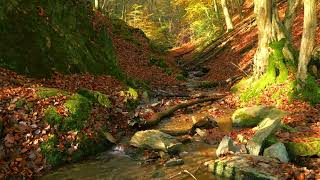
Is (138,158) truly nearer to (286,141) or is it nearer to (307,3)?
(286,141)

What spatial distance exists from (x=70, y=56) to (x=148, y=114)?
4455mm

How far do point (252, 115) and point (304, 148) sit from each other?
3674 mm

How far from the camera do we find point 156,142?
10.1 meters

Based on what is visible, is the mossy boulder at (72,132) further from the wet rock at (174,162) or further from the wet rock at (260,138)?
the wet rock at (260,138)

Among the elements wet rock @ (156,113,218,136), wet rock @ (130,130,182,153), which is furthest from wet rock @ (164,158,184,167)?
wet rock @ (156,113,218,136)

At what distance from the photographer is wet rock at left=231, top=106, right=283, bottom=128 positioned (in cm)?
1200

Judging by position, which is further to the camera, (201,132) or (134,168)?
(201,132)

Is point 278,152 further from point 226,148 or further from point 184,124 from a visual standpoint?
point 184,124

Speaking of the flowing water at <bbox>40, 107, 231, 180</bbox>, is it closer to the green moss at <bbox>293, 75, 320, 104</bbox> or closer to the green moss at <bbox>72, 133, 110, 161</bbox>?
the green moss at <bbox>72, 133, 110, 161</bbox>

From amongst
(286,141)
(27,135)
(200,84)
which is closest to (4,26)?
(27,135)

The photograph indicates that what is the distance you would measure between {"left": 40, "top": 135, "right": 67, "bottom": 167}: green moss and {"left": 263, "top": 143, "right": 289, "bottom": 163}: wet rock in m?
5.07

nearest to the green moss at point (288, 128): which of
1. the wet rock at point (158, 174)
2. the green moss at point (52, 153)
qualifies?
the wet rock at point (158, 174)

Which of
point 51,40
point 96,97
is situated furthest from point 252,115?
point 51,40

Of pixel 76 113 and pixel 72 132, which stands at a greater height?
pixel 76 113
